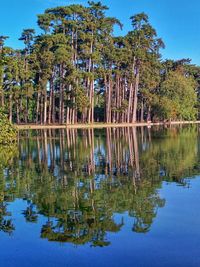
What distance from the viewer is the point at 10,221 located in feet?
38.5

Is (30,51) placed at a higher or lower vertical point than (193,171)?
higher

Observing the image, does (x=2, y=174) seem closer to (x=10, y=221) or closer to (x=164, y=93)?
(x=10, y=221)

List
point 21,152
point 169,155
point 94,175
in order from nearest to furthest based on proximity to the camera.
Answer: point 94,175
point 169,155
point 21,152

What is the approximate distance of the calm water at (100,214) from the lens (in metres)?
9.10

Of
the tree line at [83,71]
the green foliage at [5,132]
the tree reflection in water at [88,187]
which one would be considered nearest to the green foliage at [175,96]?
the tree line at [83,71]

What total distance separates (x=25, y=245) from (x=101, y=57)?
72088 mm

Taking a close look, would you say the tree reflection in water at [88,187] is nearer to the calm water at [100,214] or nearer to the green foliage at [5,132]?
the calm water at [100,214]

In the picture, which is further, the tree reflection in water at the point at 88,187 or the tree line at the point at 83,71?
the tree line at the point at 83,71

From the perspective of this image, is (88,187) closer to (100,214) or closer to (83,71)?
(100,214)

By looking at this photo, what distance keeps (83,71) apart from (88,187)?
59255mm

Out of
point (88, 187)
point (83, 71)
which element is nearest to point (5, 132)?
point (88, 187)

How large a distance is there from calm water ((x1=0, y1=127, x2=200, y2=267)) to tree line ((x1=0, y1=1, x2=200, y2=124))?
4245 centimetres

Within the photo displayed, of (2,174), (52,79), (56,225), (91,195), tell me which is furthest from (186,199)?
(52,79)

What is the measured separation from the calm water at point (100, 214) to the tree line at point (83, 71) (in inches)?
1671
